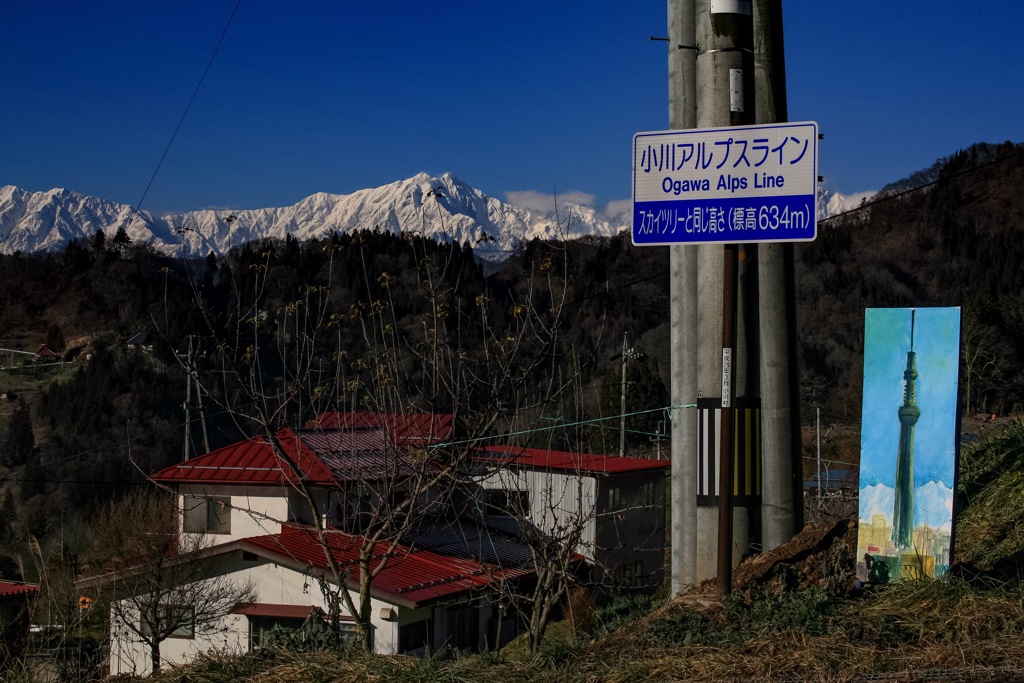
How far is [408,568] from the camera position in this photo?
64.0 feet

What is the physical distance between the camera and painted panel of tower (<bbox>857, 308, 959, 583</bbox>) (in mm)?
5617

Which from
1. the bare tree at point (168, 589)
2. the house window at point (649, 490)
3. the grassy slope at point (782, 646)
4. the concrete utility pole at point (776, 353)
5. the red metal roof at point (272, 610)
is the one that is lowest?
the red metal roof at point (272, 610)

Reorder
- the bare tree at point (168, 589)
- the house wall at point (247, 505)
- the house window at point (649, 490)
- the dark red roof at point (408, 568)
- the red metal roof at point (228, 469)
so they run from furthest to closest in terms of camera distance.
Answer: the house window at point (649, 490) < the red metal roof at point (228, 469) < the house wall at point (247, 505) < the dark red roof at point (408, 568) < the bare tree at point (168, 589)

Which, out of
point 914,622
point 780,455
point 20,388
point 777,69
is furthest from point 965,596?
point 20,388

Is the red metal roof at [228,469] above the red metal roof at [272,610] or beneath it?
above

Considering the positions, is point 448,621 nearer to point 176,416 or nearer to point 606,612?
point 606,612

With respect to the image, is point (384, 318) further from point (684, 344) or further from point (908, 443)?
point (908, 443)

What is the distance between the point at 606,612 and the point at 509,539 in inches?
453

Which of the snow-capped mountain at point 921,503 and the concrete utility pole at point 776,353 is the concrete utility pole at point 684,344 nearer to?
the concrete utility pole at point 776,353

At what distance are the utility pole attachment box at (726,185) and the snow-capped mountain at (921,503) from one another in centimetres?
164

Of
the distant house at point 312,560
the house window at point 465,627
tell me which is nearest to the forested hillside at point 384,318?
the distant house at point 312,560

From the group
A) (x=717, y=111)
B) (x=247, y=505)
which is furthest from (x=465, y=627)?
(x=717, y=111)

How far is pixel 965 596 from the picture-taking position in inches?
187

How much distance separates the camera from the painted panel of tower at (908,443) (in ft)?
18.4
